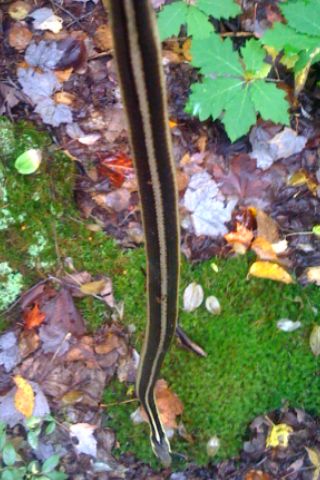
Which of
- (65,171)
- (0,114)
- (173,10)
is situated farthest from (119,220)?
(173,10)

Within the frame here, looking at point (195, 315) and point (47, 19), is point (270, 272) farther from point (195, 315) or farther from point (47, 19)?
point (47, 19)

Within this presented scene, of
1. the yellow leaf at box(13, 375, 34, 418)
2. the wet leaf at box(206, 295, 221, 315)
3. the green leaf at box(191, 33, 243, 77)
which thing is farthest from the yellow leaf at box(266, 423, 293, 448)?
the green leaf at box(191, 33, 243, 77)

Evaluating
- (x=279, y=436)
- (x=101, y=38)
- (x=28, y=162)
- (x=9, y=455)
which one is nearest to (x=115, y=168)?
(x=28, y=162)

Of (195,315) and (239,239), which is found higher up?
(239,239)

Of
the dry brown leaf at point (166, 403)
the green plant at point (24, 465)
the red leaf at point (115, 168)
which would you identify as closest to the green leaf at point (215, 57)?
the red leaf at point (115, 168)

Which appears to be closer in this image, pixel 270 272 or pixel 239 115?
pixel 239 115

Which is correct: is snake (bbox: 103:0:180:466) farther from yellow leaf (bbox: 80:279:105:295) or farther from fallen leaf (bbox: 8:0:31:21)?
fallen leaf (bbox: 8:0:31:21)
